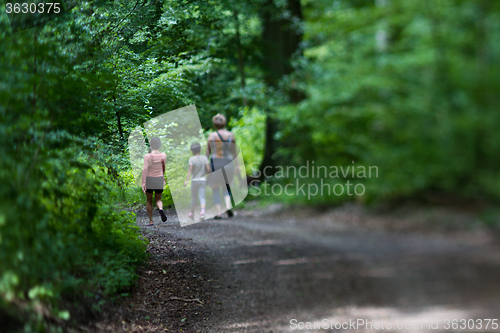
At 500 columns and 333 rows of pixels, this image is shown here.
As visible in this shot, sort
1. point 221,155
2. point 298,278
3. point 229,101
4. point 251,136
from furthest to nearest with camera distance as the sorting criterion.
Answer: point 229,101, point 251,136, point 221,155, point 298,278

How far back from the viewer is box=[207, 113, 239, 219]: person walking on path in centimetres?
466

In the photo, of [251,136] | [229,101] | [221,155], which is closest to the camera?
[221,155]

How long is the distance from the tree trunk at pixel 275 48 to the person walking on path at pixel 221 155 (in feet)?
1.35

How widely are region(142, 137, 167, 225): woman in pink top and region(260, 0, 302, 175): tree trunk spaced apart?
1201mm

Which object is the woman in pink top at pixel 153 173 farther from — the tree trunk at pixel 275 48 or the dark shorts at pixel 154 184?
the tree trunk at pixel 275 48

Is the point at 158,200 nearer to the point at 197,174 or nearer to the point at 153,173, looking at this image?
the point at 153,173

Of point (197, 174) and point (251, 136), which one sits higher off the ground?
point (251, 136)

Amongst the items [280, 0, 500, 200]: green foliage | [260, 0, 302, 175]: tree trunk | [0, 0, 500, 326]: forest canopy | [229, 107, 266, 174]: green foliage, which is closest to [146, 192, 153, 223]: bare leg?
[0, 0, 500, 326]: forest canopy

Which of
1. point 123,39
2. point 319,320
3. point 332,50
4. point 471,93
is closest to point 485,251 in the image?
point 471,93

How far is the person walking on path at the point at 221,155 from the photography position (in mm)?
4664

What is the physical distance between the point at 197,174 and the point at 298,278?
5.48 ft

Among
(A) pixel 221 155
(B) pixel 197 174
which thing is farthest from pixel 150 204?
(A) pixel 221 155

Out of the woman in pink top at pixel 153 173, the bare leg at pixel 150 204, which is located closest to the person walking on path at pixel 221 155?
the woman in pink top at pixel 153 173

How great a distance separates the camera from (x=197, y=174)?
457 centimetres
